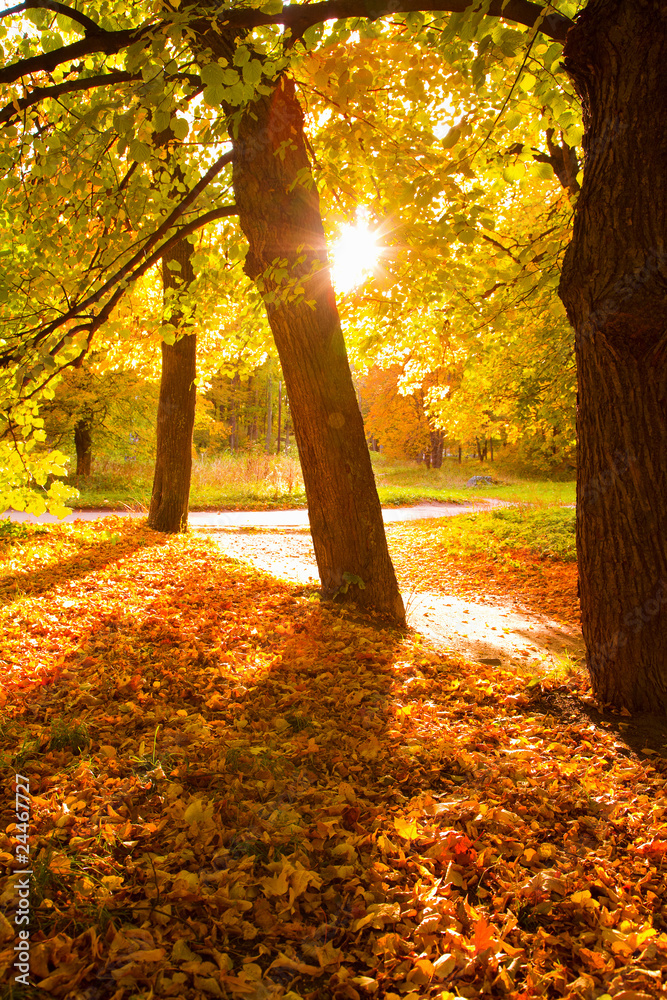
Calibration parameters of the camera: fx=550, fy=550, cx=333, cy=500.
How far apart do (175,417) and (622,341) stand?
655cm

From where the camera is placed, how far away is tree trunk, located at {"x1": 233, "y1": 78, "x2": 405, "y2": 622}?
4.13 metres

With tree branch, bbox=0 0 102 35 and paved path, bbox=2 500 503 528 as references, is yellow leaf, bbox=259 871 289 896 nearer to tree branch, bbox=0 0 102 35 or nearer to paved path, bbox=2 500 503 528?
tree branch, bbox=0 0 102 35

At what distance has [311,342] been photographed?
4348 mm

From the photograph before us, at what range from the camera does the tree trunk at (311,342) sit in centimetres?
413

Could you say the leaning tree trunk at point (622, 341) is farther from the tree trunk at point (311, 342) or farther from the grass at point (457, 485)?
the grass at point (457, 485)

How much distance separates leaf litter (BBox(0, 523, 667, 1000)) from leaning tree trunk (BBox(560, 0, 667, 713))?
579 millimetres

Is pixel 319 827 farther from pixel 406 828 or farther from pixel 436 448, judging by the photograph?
pixel 436 448

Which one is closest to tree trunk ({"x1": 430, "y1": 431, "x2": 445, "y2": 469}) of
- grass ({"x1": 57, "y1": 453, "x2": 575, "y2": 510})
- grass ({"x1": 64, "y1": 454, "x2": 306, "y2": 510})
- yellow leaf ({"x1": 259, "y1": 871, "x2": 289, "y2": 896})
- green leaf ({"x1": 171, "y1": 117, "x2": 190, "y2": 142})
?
grass ({"x1": 57, "y1": 453, "x2": 575, "y2": 510})

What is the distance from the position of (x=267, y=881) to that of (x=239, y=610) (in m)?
3.06

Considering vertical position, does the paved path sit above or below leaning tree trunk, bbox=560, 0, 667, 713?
below

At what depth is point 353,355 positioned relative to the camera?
7125 millimetres

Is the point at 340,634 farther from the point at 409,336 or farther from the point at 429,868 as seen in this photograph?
the point at 409,336

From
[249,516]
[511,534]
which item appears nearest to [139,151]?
[511,534]

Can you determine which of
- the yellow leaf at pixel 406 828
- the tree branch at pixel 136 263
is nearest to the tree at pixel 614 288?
the tree branch at pixel 136 263
